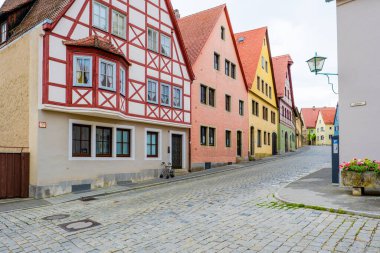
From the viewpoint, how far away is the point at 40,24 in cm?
1186

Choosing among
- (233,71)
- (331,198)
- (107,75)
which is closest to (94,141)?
(107,75)

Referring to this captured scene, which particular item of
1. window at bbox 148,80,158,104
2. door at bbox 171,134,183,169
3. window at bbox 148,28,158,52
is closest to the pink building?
door at bbox 171,134,183,169

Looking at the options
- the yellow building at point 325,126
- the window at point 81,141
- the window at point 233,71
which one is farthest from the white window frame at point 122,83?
the yellow building at point 325,126

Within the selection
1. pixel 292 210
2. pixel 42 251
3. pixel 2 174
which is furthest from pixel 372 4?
pixel 2 174

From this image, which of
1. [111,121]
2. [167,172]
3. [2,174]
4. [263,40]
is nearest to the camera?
[2,174]

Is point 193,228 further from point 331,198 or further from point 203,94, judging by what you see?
point 203,94

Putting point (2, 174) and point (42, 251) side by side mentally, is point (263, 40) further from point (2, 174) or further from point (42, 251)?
point (42, 251)

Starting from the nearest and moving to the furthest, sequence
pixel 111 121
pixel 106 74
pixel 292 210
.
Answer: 1. pixel 292 210
2. pixel 106 74
3. pixel 111 121

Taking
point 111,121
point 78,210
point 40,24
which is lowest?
point 78,210

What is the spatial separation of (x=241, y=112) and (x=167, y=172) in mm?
11911

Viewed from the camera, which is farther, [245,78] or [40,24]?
[245,78]

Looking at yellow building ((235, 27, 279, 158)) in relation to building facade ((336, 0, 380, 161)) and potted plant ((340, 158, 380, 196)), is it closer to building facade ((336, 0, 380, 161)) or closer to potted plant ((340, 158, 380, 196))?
building facade ((336, 0, 380, 161))

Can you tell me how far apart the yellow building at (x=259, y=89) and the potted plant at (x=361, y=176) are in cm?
1799

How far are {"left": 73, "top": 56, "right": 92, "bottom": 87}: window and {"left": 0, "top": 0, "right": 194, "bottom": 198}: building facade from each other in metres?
0.04
